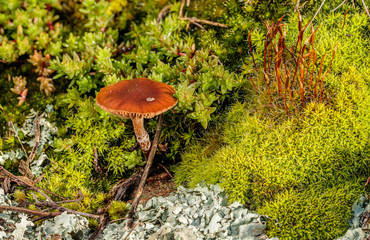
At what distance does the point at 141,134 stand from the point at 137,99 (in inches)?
24.1

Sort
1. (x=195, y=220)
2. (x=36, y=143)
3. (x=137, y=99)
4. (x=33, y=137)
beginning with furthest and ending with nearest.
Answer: (x=33, y=137)
(x=36, y=143)
(x=137, y=99)
(x=195, y=220)

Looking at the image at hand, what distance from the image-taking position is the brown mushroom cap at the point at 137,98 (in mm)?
2596

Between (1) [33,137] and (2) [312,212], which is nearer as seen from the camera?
(2) [312,212]

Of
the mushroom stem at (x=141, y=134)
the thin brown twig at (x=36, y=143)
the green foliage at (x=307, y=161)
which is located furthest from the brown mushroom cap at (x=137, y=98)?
the thin brown twig at (x=36, y=143)

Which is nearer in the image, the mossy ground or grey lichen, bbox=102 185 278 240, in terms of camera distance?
grey lichen, bbox=102 185 278 240

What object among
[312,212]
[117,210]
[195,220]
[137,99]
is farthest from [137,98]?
[312,212]

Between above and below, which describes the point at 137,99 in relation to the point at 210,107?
above

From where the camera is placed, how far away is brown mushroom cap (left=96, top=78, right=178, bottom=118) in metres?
2.60

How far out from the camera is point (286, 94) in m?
3.03

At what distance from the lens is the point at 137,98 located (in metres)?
2.70

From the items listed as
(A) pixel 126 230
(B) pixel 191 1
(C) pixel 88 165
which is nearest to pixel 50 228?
(A) pixel 126 230

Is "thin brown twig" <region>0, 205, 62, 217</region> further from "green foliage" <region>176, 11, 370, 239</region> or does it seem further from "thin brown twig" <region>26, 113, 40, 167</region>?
"green foliage" <region>176, 11, 370, 239</region>

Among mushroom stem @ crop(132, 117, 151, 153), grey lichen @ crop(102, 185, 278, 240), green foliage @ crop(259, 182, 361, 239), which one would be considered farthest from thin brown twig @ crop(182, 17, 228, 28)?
green foliage @ crop(259, 182, 361, 239)

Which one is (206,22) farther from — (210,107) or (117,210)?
(117,210)
